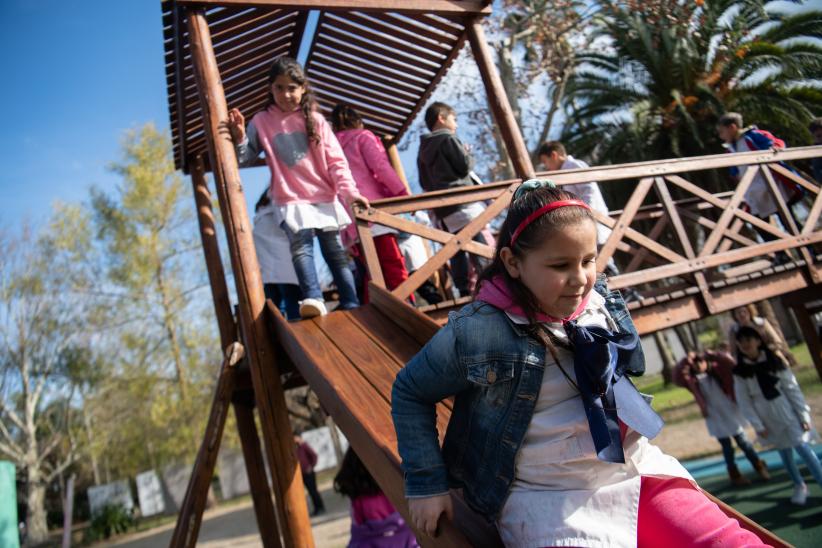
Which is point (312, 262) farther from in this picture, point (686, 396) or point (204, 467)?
point (686, 396)

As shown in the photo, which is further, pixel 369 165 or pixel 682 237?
pixel 682 237

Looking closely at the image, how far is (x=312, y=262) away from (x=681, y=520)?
3103 millimetres

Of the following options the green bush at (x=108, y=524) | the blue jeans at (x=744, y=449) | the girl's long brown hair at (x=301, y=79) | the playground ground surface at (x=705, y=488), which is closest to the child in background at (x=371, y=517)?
the girl's long brown hair at (x=301, y=79)

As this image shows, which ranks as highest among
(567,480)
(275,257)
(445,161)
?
(445,161)

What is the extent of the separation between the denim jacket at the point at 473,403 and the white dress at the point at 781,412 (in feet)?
21.0

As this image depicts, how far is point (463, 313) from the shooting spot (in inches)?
71.1

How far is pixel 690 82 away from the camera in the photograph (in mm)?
17562

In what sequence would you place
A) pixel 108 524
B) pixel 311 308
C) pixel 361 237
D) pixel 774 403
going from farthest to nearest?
pixel 108 524
pixel 774 403
pixel 361 237
pixel 311 308

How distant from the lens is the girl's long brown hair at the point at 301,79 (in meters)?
4.32

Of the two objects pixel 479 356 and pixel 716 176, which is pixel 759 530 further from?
pixel 716 176

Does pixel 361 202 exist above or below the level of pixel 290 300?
above

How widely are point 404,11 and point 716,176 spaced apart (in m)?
14.8

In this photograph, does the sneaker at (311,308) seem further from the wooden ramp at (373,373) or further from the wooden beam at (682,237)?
the wooden beam at (682,237)

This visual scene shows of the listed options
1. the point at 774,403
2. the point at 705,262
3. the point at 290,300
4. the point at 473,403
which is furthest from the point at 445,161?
the point at 774,403
